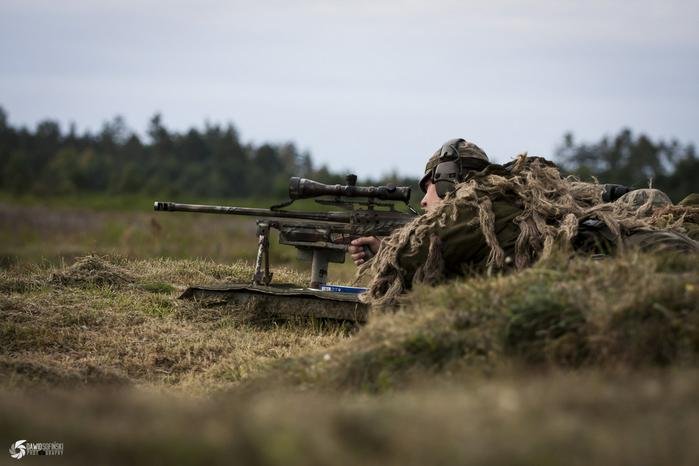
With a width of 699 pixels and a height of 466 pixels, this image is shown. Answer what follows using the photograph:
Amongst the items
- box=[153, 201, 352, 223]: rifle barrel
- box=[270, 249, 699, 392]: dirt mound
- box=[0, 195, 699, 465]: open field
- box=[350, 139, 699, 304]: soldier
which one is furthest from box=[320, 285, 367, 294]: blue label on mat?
box=[270, 249, 699, 392]: dirt mound

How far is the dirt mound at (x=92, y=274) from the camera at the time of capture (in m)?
9.23

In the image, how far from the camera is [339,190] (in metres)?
8.51

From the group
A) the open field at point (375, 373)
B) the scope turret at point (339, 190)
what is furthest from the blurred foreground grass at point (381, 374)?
the scope turret at point (339, 190)

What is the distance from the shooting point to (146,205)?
43188mm

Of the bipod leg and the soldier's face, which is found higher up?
the soldier's face

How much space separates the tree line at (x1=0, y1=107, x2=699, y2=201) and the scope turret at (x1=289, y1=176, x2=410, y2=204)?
30641 millimetres

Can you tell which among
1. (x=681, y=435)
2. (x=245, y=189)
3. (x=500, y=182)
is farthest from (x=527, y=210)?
(x=245, y=189)

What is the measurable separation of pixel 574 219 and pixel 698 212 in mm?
2255

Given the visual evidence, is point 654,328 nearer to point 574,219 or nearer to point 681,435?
point 681,435

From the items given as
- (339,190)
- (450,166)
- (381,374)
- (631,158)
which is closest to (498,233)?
(450,166)

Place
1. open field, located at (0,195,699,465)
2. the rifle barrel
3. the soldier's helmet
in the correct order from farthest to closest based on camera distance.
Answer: the rifle barrel < the soldier's helmet < open field, located at (0,195,699,465)

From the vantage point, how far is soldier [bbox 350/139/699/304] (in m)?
6.68

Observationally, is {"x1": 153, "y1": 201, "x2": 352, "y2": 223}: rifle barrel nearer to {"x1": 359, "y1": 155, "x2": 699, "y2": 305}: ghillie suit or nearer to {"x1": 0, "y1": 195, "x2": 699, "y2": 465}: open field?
{"x1": 0, "y1": 195, "x2": 699, "y2": 465}: open field

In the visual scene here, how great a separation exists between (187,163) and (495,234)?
207ft
